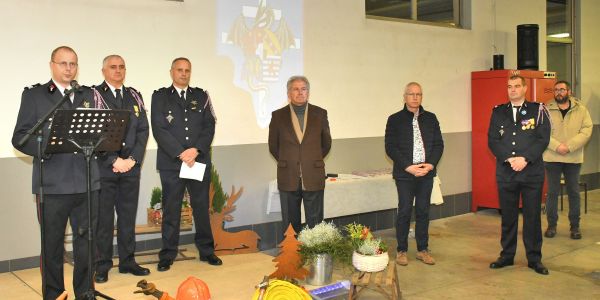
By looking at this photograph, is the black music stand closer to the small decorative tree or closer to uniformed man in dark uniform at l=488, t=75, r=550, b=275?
the small decorative tree

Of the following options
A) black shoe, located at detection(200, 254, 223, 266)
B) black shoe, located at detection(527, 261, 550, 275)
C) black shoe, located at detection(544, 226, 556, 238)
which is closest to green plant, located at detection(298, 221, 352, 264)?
black shoe, located at detection(200, 254, 223, 266)

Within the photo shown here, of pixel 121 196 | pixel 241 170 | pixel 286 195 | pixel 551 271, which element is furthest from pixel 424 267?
pixel 121 196

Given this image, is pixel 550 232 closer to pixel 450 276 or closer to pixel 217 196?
pixel 450 276

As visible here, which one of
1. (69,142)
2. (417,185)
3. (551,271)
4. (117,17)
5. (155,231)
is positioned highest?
(117,17)

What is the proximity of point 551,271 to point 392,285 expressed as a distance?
178cm

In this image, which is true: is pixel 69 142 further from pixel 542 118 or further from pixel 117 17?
pixel 542 118

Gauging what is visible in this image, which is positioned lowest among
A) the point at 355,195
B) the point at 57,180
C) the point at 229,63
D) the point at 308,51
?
the point at 355,195

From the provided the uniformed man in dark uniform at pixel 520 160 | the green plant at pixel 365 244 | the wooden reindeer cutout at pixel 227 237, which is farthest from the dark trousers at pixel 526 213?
the wooden reindeer cutout at pixel 227 237

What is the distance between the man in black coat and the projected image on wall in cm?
145

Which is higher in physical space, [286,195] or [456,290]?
[286,195]

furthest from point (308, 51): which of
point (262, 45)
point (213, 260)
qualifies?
point (213, 260)

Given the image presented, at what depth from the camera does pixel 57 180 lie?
364cm

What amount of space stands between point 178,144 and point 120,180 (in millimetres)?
525

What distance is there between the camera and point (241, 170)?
610cm
